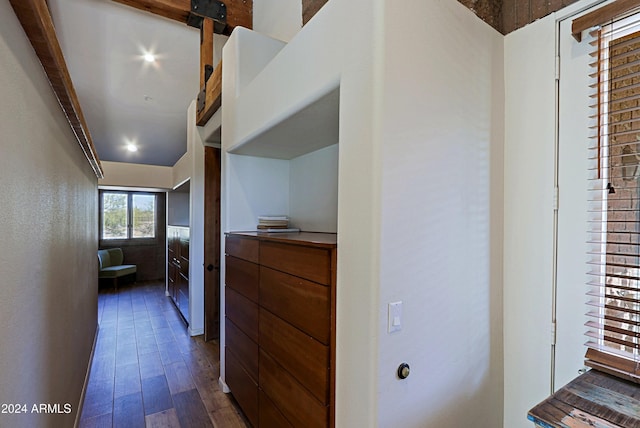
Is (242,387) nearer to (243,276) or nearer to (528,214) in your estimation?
(243,276)

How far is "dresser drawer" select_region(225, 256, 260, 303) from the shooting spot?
2.01 meters

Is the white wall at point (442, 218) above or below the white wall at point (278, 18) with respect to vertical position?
A: below

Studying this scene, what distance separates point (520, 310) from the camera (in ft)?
5.05

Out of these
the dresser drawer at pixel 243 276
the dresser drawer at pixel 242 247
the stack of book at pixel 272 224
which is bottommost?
the dresser drawer at pixel 243 276

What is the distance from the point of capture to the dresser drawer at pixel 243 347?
79.6 inches

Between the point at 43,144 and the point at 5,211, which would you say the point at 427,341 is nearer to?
the point at 5,211

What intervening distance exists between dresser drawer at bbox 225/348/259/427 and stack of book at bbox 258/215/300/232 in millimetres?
1003

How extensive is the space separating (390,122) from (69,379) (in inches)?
90.8

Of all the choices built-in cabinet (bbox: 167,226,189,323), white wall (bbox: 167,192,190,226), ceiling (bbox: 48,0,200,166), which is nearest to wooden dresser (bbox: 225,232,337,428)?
built-in cabinet (bbox: 167,226,189,323)

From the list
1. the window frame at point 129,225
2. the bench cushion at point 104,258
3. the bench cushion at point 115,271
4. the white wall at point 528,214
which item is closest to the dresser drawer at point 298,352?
the white wall at point 528,214

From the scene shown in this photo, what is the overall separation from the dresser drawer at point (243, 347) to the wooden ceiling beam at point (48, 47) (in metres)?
1.69

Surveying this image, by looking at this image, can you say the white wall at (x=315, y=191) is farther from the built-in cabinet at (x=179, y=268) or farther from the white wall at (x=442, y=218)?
the built-in cabinet at (x=179, y=268)

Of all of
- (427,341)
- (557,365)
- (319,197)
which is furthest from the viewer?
(319,197)

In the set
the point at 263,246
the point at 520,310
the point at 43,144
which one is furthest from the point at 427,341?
the point at 43,144
